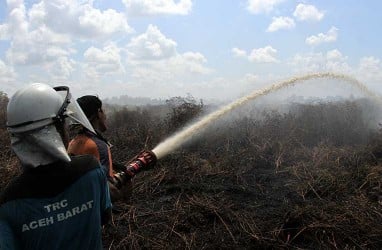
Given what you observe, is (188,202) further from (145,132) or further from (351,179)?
(145,132)

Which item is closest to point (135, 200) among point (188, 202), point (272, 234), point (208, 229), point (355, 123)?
point (188, 202)

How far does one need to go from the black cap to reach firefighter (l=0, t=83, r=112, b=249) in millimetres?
1843

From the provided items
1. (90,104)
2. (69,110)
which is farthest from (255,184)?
(69,110)

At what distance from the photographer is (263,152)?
10.6 metres

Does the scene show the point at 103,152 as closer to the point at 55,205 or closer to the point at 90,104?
the point at 90,104

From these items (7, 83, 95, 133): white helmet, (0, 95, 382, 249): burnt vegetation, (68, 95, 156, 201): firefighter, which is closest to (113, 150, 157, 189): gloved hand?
(68, 95, 156, 201): firefighter

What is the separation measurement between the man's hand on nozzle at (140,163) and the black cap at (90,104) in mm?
796

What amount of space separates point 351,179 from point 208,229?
3376mm

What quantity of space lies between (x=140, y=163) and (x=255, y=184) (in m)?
5.56

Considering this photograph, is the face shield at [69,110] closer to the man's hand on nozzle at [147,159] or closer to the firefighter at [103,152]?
the firefighter at [103,152]

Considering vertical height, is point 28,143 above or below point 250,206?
above

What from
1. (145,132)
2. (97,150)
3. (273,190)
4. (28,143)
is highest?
(28,143)

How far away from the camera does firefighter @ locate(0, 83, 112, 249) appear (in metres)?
1.62

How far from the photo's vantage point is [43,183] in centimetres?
165
